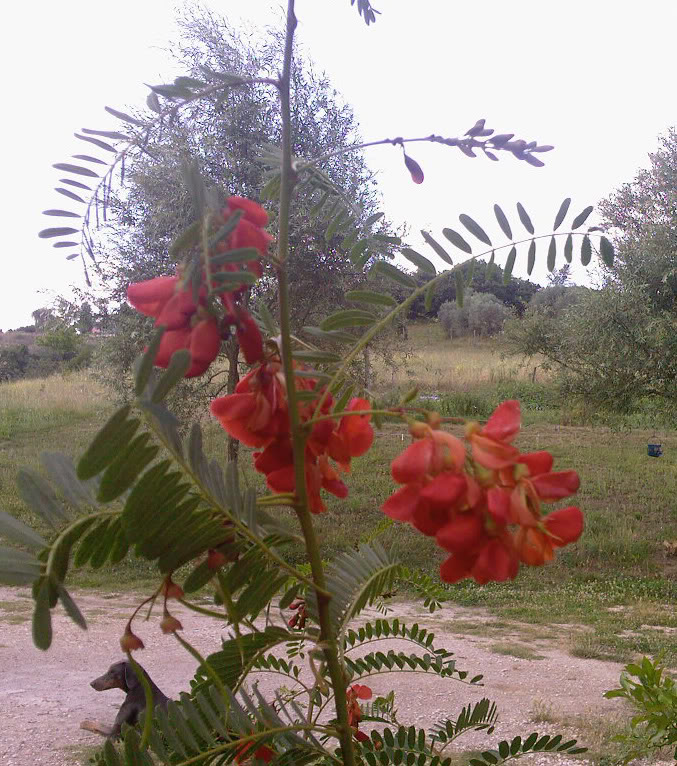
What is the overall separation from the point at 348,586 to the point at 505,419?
57 centimetres

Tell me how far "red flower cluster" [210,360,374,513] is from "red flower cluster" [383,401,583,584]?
13 centimetres

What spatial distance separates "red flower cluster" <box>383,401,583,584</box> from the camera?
52cm

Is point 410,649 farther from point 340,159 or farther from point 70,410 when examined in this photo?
point 70,410

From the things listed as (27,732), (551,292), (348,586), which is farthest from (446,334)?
(348,586)

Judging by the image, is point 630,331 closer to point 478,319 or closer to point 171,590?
point 171,590

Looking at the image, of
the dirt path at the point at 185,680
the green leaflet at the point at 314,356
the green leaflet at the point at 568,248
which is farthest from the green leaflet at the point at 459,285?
the dirt path at the point at 185,680

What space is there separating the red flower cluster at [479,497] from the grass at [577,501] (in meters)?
2.34

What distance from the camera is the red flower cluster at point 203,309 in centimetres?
54

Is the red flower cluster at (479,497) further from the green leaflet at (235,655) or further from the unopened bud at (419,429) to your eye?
the green leaflet at (235,655)

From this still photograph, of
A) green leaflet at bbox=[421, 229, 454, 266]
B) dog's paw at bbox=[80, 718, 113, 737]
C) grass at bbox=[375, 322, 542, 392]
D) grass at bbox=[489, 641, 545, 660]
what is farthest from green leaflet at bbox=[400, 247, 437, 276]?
grass at bbox=[375, 322, 542, 392]

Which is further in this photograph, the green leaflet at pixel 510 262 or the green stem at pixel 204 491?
the green leaflet at pixel 510 262

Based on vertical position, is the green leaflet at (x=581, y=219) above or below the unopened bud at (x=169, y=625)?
above

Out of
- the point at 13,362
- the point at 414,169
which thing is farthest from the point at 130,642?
the point at 13,362

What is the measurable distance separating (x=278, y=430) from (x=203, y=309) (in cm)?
14
